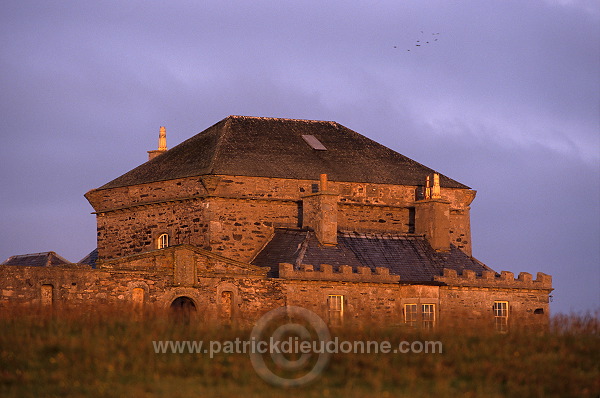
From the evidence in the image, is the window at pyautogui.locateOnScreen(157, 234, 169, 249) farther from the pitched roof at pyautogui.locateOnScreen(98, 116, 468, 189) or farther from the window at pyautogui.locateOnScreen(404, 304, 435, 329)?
the window at pyautogui.locateOnScreen(404, 304, 435, 329)

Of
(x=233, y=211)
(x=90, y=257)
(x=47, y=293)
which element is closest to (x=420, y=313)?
(x=233, y=211)

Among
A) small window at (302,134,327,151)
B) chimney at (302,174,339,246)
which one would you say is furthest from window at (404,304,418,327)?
small window at (302,134,327,151)

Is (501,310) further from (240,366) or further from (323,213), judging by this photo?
(240,366)

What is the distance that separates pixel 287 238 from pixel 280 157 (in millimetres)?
4258

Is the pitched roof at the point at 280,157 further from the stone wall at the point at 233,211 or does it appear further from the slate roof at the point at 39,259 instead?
the slate roof at the point at 39,259

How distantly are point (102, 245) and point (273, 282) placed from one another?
11.9 metres

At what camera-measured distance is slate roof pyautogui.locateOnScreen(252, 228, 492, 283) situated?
151 ft

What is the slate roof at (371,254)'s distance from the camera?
151ft

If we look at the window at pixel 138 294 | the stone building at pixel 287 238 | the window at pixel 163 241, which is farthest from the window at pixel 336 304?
the window at pixel 163 241

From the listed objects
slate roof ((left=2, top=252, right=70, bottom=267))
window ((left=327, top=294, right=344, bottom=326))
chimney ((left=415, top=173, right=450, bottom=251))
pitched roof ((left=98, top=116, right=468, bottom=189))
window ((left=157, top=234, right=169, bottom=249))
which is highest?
pitched roof ((left=98, top=116, right=468, bottom=189))

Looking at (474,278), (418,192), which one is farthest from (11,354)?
(418,192)

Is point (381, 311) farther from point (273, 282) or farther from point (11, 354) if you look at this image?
point (11, 354)

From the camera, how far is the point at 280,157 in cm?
5038

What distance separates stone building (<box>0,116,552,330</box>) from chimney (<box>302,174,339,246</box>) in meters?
0.05
